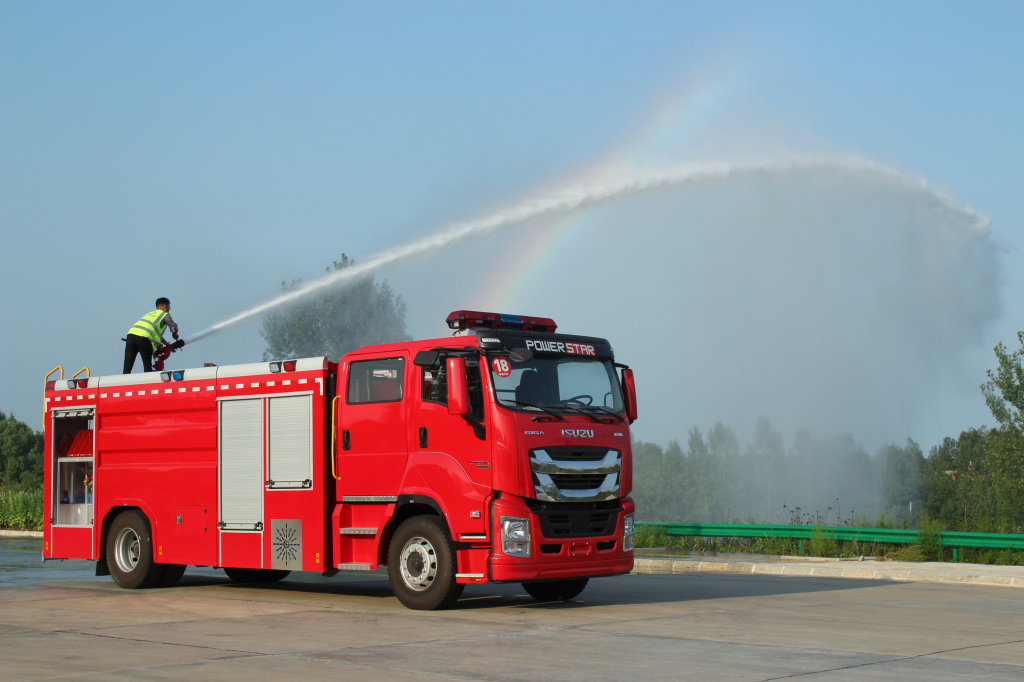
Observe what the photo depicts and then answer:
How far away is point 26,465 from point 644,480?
8124 centimetres

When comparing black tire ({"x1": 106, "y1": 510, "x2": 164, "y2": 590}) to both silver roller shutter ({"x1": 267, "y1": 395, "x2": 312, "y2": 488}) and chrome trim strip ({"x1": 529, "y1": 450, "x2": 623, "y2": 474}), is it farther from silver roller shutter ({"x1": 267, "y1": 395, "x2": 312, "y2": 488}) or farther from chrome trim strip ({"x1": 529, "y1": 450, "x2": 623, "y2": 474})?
chrome trim strip ({"x1": 529, "y1": 450, "x2": 623, "y2": 474})

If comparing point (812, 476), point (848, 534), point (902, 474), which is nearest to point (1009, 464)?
point (848, 534)

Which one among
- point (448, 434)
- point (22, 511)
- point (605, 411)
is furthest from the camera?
point (22, 511)

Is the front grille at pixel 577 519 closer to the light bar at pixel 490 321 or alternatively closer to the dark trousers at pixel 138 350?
the light bar at pixel 490 321

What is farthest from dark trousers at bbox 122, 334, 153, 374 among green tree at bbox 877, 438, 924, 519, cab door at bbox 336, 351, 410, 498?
green tree at bbox 877, 438, 924, 519

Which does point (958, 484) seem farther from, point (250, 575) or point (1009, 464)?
point (250, 575)

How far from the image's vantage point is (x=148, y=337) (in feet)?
53.7

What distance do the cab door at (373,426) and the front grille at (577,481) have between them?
71.0 inches

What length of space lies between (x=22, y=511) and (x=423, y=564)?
2462cm

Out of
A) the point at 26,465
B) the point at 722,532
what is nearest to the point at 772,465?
the point at 26,465

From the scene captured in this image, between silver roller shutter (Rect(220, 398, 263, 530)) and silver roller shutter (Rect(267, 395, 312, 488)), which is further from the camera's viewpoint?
silver roller shutter (Rect(220, 398, 263, 530))

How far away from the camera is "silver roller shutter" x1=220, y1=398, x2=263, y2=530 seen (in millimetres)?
13852

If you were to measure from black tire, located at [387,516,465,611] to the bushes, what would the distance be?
911 inches

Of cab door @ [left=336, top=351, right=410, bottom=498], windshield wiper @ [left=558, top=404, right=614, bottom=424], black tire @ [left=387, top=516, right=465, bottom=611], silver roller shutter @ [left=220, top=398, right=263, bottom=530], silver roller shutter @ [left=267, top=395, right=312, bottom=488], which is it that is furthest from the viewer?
silver roller shutter @ [left=220, top=398, right=263, bottom=530]
